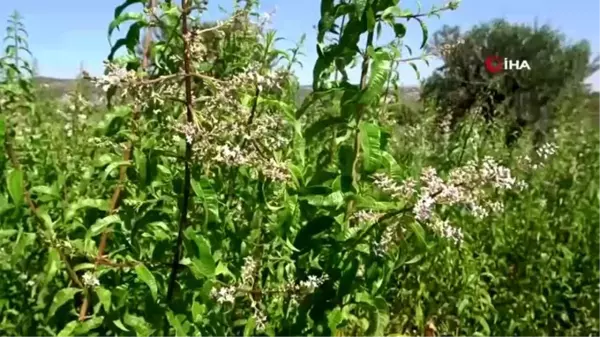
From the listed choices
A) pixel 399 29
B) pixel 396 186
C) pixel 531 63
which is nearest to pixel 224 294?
pixel 396 186

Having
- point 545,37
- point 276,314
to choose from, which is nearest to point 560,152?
point 276,314

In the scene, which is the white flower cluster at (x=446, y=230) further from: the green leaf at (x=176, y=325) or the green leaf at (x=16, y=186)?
the green leaf at (x=16, y=186)

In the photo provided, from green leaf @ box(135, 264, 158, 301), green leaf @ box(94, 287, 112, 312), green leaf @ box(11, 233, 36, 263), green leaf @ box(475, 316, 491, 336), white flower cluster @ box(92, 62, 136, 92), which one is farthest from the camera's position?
green leaf @ box(475, 316, 491, 336)

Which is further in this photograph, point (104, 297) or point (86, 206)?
point (86, 206)

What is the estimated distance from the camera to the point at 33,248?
2.49 meters

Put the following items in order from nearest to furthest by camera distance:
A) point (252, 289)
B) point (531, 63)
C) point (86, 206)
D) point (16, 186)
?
point (16, 186)
point (252, 289)
point (86, 206)
point (531, 63)

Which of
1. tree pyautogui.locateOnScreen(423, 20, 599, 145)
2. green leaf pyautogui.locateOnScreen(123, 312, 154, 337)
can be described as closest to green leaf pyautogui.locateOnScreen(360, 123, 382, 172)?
green leaf pyautogui.locateOnScreen(123, 312, 154, 337)

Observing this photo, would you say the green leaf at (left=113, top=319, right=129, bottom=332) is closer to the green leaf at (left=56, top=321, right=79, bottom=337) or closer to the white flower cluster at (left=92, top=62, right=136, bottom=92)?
the green leaf at (left=56, top=321, right=79, bottom=337)

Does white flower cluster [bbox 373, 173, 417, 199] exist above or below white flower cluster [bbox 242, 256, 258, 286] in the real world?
above

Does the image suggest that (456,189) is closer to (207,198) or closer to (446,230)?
(446,230)

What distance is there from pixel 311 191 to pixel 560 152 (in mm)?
2187

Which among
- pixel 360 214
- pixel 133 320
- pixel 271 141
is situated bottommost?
pixel 133 320

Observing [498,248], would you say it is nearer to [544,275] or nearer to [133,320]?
[544,275]

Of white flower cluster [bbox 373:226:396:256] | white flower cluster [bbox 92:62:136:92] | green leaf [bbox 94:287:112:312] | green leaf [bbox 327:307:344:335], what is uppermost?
white flower cluster [bbox 92:62:136:92]
